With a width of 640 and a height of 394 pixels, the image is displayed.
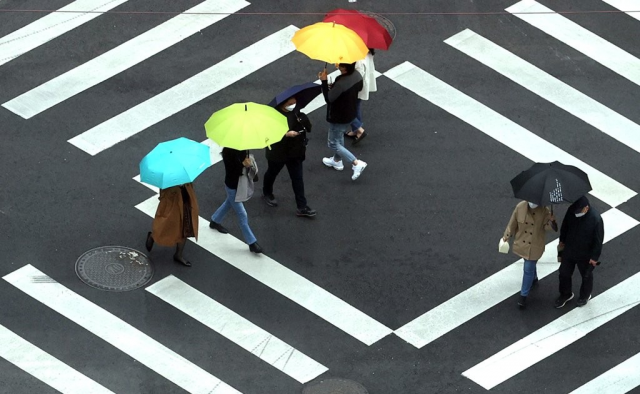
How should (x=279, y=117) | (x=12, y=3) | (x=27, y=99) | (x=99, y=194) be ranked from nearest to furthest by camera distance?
(x=279, y=117) → (x=99, y=194) → (x=27, y=99) → (x=12, y=3)

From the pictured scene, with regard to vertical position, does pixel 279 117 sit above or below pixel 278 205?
above

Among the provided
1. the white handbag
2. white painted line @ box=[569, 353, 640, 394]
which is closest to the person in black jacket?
the white handbag

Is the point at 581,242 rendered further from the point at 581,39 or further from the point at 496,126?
the point at 581,39

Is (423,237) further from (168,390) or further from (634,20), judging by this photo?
(634,20)

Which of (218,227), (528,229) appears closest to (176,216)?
(218,227)

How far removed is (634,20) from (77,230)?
9635 mm

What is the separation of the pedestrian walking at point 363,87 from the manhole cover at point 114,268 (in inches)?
148

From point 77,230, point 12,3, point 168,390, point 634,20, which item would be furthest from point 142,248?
point 634,20

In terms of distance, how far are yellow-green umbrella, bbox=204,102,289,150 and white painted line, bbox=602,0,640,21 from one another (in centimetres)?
748

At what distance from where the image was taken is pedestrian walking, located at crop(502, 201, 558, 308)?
17969mm

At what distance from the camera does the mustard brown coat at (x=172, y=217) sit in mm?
18406

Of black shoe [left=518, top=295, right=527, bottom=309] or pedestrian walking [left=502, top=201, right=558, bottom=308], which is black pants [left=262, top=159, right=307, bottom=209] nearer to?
pedestrian walking [left=502, top=201, right=558, bottom=308]

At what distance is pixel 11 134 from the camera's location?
813 inches

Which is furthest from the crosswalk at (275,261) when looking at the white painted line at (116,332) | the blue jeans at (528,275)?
the blue jeans at (528,275)
